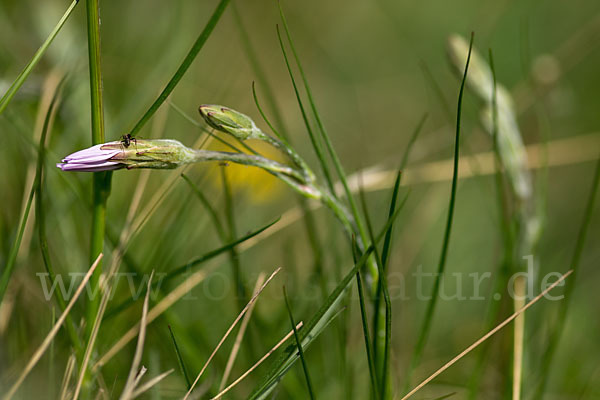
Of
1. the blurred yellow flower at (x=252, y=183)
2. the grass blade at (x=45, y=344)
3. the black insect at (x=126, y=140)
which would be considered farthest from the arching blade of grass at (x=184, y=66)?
the blurred yellow flower at (x=252, y=183)

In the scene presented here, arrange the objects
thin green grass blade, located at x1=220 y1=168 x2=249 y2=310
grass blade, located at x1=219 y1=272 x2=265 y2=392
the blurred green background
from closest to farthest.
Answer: grass blade, located at x1=219 y1=272 x2=265 y2=392 → thin green grass blade, located at x1=220 y1=168 x2=249 y2=310 → the blurred green background

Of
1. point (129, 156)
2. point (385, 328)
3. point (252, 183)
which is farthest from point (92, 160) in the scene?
point (252, 183)

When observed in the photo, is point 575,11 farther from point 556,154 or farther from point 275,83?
point 275,83

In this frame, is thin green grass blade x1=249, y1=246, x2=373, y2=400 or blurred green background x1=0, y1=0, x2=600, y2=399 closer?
thin green grass blade x1=249, y1=246, x2=373, y2=400

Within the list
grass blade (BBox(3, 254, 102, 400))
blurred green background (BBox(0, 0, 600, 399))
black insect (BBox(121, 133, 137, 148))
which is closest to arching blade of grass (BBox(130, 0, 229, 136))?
black insect (BBox(121, 133, 137, 148))

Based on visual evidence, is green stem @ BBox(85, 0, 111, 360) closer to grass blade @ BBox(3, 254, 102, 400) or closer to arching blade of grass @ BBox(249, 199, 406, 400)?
grass blade @ BBox(3, 254, 102, 400)

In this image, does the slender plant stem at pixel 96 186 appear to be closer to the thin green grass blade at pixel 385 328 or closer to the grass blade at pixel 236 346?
the grass blade at pixel 236 346

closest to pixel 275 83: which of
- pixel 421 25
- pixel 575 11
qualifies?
pixel 421 25

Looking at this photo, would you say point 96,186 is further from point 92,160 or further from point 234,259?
point 234,259
